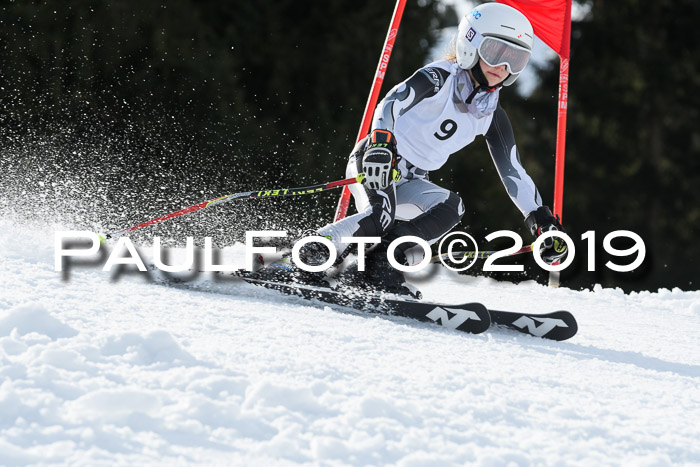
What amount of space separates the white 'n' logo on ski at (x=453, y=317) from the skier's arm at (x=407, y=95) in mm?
946

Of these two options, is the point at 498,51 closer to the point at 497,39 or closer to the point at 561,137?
the point at 497,39

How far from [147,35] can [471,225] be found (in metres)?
6.36

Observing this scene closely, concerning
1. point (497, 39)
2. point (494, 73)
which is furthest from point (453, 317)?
point (497, 39)

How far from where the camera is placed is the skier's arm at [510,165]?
14.0ft

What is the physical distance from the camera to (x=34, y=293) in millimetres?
2973

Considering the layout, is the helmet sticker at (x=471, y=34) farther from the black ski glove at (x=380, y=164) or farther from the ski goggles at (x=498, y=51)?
the black ski glove at (x=380, y=164)

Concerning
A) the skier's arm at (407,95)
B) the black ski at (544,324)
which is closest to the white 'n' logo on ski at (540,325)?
the black ski at (544,324)

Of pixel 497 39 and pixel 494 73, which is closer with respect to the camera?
pixel 497 39

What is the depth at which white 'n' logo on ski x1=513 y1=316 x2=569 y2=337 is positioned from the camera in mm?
3619

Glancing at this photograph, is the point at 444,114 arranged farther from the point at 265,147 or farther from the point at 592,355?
the point at 265,147

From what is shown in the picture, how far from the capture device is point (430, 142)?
410 cm

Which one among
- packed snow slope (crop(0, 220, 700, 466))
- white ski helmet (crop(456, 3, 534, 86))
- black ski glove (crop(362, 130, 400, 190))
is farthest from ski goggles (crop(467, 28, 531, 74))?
packed snow slope (crop(0, 220, 700, 466))

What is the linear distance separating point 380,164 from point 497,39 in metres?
0.87

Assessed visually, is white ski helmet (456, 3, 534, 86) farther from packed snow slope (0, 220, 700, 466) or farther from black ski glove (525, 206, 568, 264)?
packed snow slope (0, 220, 700, 466)
